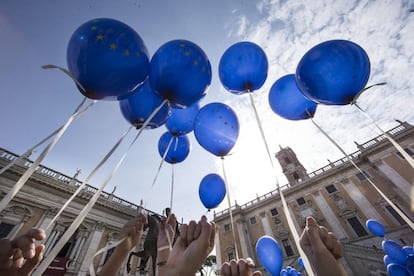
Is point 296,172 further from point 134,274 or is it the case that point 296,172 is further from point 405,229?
point 134,274

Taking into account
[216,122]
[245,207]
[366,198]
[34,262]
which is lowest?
[34,262]

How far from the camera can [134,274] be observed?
423 inches

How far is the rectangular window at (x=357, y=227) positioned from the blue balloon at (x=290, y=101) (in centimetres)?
1512

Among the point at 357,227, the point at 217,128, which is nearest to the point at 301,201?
the point at 357,227

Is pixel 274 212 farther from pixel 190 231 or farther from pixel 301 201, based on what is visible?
pixel 190 231

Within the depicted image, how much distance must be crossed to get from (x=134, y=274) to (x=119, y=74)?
44.2 feet

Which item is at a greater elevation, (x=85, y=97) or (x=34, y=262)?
(x=85, y=97)

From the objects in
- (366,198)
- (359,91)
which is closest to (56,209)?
(359,91)

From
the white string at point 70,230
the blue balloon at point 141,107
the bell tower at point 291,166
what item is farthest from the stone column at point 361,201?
the white string at point 70,230

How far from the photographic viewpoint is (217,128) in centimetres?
253

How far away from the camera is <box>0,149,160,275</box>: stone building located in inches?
302

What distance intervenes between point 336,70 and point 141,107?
2315 millimetres

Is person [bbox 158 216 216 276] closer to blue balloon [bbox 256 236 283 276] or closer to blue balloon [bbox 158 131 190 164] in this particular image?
blue balloon [bbox 158 131 190 164]

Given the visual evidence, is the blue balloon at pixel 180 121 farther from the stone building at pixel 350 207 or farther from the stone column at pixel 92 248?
the stone building at pixel 350 207
